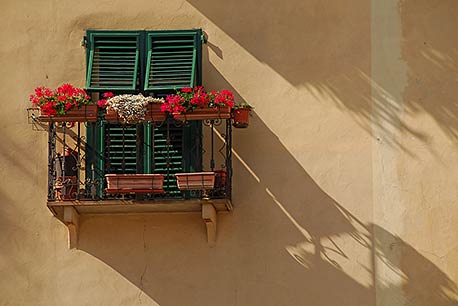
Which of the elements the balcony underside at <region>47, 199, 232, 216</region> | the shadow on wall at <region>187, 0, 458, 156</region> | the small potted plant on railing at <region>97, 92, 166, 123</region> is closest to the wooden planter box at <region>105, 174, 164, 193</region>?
the balcony underside at <region>47, 199, 232, 216</region>

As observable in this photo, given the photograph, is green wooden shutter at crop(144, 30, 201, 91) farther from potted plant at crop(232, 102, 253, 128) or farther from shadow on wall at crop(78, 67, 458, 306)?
shadow on wall at crop(78, 67, 458, 306)

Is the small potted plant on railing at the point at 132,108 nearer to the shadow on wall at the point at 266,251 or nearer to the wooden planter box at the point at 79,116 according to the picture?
the wooden planter box at the point at 79,116

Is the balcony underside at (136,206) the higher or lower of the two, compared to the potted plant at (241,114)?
lower

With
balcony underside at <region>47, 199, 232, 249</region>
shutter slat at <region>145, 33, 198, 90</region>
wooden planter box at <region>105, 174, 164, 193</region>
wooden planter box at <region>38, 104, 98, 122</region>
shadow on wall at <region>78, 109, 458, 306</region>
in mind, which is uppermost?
shutter slat at <region>145, 33, 198, 90</region>

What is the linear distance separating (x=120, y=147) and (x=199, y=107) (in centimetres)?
115

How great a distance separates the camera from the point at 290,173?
1670 cm

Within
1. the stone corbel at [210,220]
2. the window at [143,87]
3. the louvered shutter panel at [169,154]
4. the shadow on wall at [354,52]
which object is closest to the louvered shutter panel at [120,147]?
the window at [143,87]

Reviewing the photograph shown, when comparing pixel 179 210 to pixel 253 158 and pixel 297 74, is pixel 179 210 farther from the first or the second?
pixel 297 74

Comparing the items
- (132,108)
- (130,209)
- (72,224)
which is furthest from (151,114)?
(72,224)

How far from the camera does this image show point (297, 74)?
16969mm

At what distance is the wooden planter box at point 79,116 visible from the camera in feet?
53.5

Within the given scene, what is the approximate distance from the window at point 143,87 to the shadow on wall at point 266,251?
0.53m

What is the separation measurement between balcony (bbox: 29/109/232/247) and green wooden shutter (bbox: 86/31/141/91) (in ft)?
1.56

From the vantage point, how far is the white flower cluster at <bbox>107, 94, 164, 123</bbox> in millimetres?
Answer: 16250
